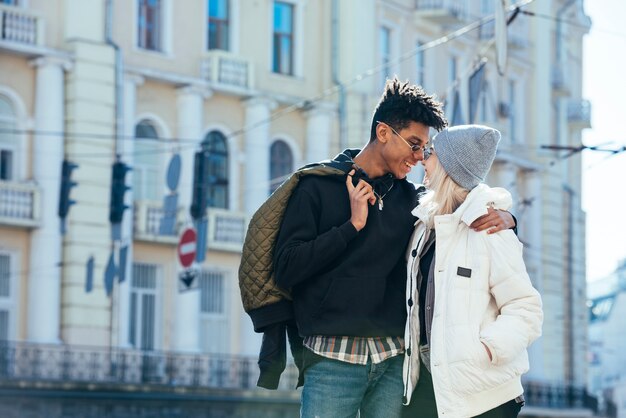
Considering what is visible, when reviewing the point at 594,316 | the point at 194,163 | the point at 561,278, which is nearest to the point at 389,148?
the point at 194,163

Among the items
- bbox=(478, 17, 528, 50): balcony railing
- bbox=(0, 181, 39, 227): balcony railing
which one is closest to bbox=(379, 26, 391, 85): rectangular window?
bbox=(478, 17, 528, 50): balcony railing

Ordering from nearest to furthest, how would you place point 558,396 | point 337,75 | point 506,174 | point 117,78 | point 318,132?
1. point 117,78
2. point 318,132
3. point 337,75
4. point 506,174
5. point 558,396

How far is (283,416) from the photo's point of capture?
36.5 meters

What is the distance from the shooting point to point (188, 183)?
126ft

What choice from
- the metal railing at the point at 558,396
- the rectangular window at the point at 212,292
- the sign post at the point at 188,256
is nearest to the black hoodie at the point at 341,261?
the sign post at the point at 188,256

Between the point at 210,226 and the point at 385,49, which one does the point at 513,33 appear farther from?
the point at 210,226

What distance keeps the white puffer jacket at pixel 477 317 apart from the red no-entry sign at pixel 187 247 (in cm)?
2776

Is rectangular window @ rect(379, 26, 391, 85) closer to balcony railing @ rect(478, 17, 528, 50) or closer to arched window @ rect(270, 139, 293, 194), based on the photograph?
arched window @ rect(270, 139, 293, 194)

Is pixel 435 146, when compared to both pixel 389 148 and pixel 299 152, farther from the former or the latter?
pixel 299 152

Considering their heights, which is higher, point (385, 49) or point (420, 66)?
point (385, 49)

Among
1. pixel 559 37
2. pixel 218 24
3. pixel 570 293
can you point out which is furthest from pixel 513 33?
pixel 218 24

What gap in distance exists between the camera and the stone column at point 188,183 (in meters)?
38.2

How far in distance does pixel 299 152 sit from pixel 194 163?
4985 mm

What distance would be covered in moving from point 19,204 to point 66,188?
1023 millimetres
